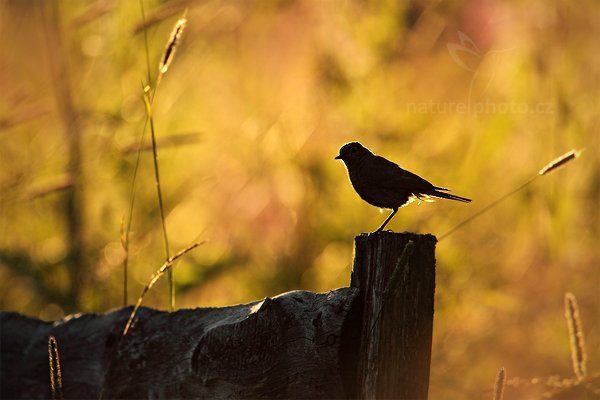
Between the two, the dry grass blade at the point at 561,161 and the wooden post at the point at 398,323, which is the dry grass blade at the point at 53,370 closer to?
the wooden post at the point at 398,323

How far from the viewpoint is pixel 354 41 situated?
14.6 ft

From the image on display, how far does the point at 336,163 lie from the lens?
4.36 meters

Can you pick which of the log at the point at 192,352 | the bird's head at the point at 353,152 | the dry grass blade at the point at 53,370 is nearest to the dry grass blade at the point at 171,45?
the bird's head at the point at 353,152

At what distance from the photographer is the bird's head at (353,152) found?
2927mm

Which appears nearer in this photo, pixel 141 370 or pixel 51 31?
pixel 141 370

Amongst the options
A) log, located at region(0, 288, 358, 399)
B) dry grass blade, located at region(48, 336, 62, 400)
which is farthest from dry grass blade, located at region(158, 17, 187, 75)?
dry grass blade, located at region(48, 336, 62, 400)

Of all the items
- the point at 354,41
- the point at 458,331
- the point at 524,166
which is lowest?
the point at 458,331

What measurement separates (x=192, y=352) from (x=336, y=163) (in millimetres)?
1964

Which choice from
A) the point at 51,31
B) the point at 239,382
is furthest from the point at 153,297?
the point at 239,382

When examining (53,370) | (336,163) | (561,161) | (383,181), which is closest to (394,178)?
(383,181)

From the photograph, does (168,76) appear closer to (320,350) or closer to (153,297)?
(153,297)

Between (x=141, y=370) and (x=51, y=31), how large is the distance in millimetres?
2620

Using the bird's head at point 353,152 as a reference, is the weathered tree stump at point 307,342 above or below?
below

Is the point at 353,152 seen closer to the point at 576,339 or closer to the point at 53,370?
the point at 576,339
